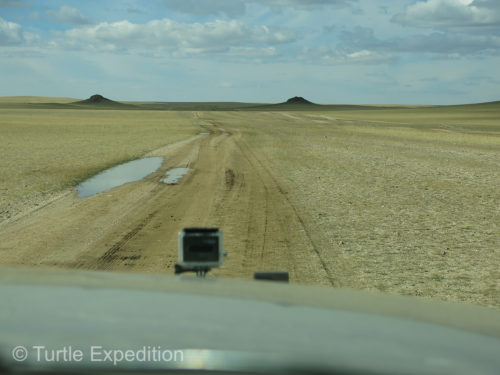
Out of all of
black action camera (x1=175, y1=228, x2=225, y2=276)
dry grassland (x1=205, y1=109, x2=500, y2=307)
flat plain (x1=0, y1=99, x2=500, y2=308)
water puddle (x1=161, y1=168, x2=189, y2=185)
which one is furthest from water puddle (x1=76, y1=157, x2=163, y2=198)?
black action camera (x1=175, y1=228, x2=225, y2=276)

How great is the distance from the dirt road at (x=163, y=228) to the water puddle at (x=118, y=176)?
0.46 metres

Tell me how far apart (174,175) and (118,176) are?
1.54 m

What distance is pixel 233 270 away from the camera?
23.6ft

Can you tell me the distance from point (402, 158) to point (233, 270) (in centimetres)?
1732

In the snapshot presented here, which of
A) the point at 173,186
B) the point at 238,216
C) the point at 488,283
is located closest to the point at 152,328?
the point at 488,283

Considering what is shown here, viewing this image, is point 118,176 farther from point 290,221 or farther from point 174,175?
point 290,221

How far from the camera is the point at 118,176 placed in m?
17.0

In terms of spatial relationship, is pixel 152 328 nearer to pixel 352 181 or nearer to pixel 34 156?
pixel 352 181

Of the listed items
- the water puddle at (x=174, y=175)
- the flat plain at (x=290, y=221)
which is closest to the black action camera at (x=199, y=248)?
the flat plain at (x=290, y=221)

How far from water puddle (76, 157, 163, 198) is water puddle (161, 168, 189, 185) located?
1.97 feet

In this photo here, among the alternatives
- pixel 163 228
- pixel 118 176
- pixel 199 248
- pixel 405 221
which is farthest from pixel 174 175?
pixel 199 248

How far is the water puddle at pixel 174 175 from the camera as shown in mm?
15289

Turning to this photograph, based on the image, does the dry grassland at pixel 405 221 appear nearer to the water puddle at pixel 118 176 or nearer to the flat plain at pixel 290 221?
the flat plain at pixel 290 221

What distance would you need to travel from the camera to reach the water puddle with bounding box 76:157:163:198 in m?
14.5
